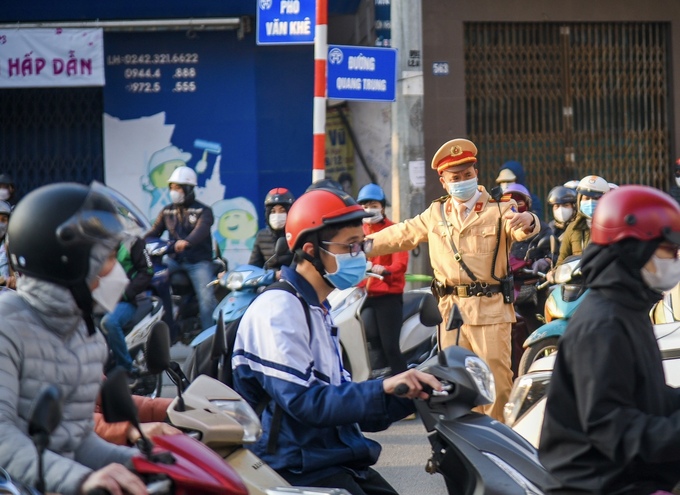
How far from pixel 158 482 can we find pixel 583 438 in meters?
1.10

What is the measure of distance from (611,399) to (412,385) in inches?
30.3

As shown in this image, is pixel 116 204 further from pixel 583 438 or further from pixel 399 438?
pixel 399 438

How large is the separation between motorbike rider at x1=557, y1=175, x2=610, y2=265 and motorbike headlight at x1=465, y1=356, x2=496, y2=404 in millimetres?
5419

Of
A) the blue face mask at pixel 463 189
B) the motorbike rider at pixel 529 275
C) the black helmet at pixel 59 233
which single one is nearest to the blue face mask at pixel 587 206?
the motorbike rider at pixel 529 275

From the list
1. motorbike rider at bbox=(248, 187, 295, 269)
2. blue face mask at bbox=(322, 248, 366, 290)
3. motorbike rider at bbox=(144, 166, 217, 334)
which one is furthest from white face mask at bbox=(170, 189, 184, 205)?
blue face mask at bbox=(322, 248, 366, 290)

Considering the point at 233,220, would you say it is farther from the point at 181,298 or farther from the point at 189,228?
the point at 181,298

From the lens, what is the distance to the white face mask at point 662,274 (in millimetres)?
3156

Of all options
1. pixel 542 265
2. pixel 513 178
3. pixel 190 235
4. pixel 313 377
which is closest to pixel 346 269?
pixel 313 377

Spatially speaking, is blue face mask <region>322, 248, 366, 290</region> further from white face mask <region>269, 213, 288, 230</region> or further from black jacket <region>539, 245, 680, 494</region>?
white face mask <region>269, 213, 288, 230</region>

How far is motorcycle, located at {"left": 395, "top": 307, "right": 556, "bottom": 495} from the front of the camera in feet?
12.0

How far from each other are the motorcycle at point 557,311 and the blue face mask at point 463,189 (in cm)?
128

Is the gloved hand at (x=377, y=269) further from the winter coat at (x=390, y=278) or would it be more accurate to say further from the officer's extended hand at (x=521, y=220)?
the officer's extended hand at (x=521, y=220)

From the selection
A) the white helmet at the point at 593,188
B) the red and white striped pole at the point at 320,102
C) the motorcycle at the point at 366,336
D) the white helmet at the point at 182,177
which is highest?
the red and white striped pole at the point at 320,102

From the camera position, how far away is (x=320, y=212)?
4035mm
